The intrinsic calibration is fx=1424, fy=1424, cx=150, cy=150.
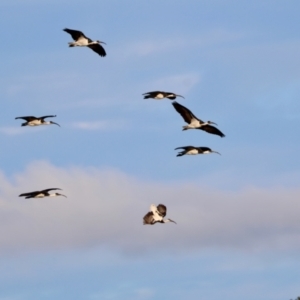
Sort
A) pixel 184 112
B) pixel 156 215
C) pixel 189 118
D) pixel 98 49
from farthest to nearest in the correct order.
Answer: pixel 98 49, pixel 189 118, pixel 184 112, pixel 156 215

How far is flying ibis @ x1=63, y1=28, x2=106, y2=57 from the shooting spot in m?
77.6

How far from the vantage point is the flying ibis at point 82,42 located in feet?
255

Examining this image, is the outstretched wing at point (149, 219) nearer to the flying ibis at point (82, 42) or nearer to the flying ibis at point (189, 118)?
the flying ibis at point (189, 118)

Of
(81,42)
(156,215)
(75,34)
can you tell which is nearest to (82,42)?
(81,42)

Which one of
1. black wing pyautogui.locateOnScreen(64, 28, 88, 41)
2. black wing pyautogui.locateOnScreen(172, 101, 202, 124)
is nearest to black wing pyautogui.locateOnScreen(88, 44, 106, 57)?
black wing pyautogui.locateOnScreen(64, 28, 88, 41)

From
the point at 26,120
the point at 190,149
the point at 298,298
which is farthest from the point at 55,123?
the point at 298,298

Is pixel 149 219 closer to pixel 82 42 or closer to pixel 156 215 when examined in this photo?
pixel 156 215

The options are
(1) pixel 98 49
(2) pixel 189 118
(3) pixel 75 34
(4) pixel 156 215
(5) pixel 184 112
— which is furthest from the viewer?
(1) pixel 98 49

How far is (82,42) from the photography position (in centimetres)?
7825

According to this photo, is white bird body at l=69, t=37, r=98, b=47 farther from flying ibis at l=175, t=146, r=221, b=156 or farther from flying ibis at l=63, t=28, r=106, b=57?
flying ibis at l=175, t=146, r=221, b=156

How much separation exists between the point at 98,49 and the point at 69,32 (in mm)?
2954

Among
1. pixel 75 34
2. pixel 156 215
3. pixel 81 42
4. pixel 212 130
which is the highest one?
pixel 75 34

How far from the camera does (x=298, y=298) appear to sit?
132m

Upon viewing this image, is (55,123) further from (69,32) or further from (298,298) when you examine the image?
(298,298)
